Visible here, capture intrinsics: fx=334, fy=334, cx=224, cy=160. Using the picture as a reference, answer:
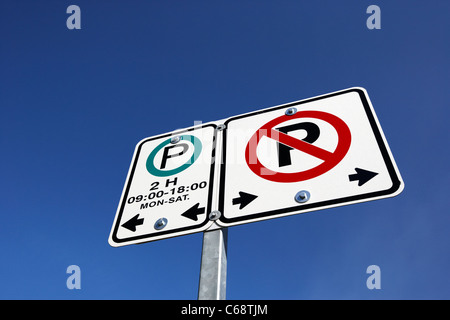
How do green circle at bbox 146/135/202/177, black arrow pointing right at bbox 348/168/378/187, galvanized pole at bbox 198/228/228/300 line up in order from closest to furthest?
galvanized pole at bbox 198/228/228/300, black arrow pointing right at bbox 348/168/378/187, green circle at bbox 146/135/202/177

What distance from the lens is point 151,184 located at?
1.37 meters

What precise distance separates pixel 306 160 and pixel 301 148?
2.9 inches

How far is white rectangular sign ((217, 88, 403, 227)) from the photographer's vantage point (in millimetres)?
1065

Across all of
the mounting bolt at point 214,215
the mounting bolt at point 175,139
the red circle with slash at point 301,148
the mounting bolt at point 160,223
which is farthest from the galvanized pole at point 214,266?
the mounting bolt at point 175,139

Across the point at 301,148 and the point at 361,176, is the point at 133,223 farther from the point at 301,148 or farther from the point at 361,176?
the point at 361,176

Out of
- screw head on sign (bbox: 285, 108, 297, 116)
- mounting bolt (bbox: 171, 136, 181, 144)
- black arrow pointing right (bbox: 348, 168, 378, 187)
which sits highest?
screw head on sign (bbox: 285, 108, 297, 116)

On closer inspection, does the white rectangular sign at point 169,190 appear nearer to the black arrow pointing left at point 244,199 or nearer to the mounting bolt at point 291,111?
the black arrow pointing left at point 244,199

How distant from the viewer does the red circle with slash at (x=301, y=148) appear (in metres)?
1.16

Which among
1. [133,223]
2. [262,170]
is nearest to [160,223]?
[133,223]

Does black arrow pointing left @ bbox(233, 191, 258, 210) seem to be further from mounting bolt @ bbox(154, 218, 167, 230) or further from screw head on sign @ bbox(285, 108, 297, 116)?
screw head on sign @ bbox(285, 108, 297, 116)

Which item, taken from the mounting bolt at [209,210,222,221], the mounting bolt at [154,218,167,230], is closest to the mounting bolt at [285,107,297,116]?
the mounting bolt at [209,210,222,221]
